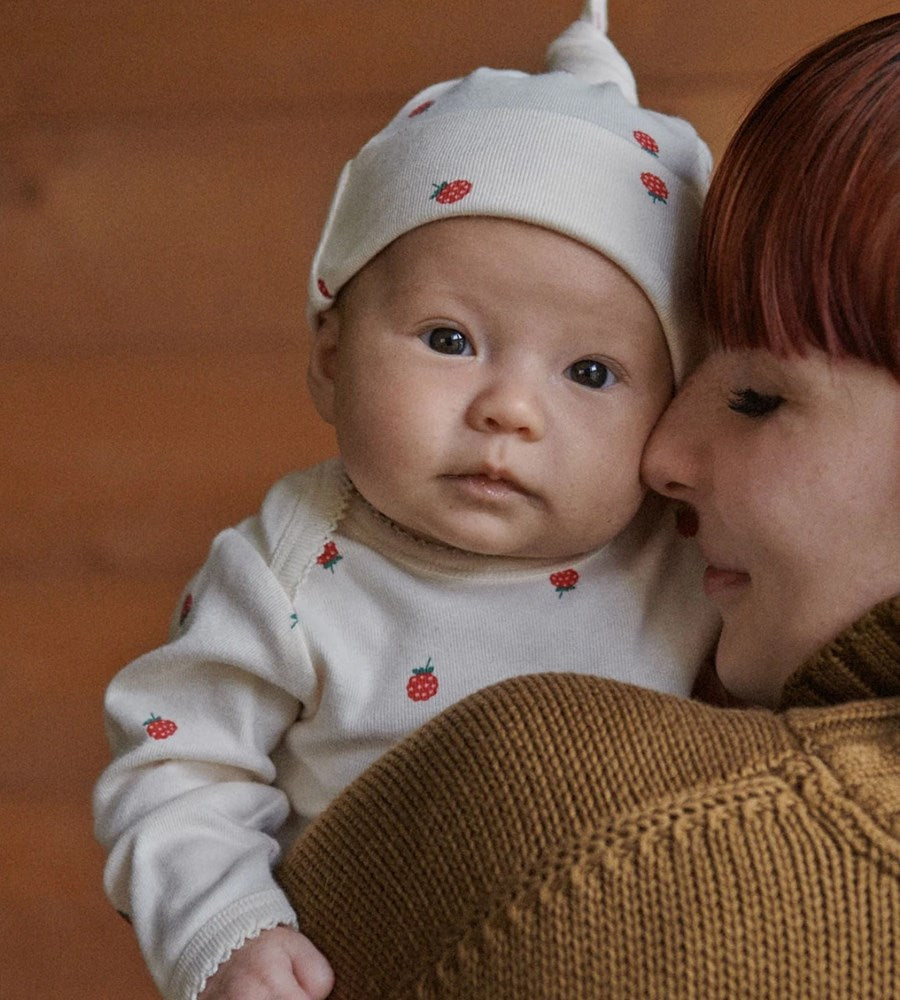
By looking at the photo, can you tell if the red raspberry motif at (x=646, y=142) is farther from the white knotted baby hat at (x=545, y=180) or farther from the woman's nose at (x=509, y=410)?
the woman's nose at (x=509, y=410)

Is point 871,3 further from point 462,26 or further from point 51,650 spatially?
point 51,650

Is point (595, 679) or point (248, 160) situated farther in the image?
point (248, 160)

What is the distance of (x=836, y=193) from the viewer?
0.73 meters

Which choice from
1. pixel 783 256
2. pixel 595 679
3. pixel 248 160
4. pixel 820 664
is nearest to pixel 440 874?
pixel 595 679

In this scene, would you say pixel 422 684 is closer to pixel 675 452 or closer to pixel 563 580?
pixel 563 580

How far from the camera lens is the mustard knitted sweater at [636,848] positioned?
0.62m

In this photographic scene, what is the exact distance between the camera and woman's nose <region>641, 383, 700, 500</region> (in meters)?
0.85

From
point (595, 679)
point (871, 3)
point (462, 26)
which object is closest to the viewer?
point (595, 679)

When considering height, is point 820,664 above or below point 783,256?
below

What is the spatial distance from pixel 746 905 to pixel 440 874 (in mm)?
149

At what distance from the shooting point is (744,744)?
68cm

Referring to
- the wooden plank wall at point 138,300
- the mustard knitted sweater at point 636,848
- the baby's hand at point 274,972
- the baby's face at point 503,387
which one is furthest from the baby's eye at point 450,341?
the wooden plank wall at point 138,300

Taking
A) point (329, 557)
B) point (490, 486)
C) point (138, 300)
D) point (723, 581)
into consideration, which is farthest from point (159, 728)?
point (138, 300)

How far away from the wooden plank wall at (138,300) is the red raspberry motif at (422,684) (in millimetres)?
783
